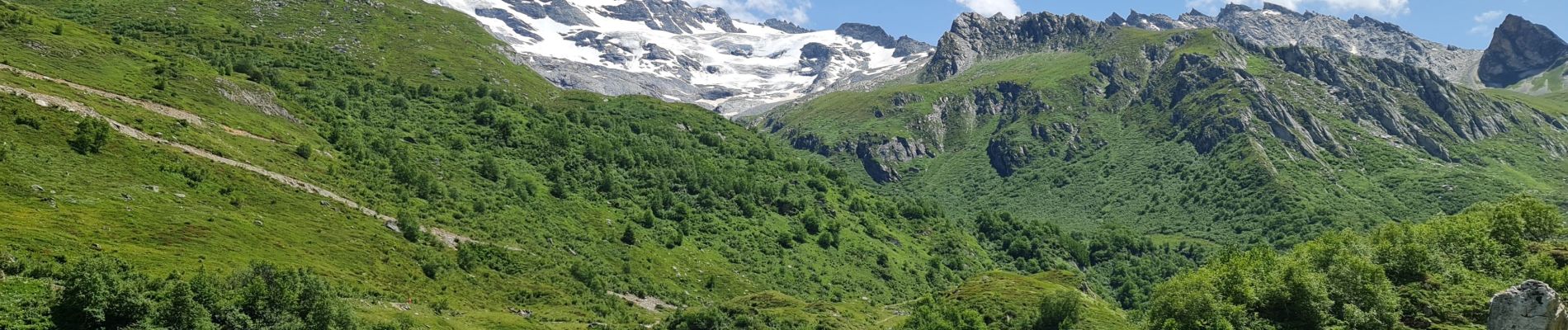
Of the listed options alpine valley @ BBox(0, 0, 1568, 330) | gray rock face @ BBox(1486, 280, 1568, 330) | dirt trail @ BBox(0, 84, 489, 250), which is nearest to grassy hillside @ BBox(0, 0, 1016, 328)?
alpine valley @ BBox(0, 0, 1568, 330)

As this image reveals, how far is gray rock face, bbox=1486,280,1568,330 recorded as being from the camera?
4544cm

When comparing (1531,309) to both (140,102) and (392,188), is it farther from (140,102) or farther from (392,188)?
(140,102)

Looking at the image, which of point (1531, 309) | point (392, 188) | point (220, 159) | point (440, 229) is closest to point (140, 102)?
point (220, 159)

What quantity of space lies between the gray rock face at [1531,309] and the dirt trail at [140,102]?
11193 centimetres

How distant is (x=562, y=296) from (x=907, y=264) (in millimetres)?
81097

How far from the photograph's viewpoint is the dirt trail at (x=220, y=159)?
8445cm

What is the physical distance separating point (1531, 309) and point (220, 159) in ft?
336

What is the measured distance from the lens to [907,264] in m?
164

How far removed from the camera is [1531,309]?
45.8m

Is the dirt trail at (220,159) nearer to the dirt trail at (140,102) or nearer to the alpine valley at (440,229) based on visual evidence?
the alpine valley at (440,229)

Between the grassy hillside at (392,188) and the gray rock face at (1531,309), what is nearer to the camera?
the gray rock face at (1531,309)

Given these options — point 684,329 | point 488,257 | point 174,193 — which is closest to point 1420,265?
point 684,329

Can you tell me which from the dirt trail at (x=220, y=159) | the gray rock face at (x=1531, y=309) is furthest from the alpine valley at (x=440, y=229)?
the dirt trail at (x=220, y=159)

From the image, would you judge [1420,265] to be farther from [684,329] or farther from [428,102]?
[428,102]
